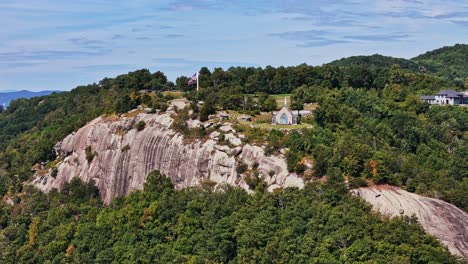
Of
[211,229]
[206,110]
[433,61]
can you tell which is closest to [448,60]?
[433,61]

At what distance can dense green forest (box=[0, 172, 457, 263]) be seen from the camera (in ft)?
148

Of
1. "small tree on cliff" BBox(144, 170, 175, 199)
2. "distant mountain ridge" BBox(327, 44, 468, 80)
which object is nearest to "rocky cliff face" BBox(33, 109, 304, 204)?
"small tree on cliff" BBox(144, 170, 175, 199)

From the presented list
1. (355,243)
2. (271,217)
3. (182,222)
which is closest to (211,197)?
(182,222)

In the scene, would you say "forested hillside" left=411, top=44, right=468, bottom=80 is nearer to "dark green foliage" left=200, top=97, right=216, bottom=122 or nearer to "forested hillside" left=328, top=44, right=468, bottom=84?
"forested hillside" left=328, top=44, right=468, bottom=84

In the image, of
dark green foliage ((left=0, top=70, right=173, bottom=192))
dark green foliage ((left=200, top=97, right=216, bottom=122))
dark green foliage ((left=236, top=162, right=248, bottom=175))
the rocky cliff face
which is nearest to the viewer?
dark green foliage ((left=236, top=162, right=248, bottom=175))

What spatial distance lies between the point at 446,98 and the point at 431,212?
3727 cm

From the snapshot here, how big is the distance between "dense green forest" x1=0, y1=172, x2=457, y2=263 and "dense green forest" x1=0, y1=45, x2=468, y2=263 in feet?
0.39

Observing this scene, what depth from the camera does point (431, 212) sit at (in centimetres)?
4831

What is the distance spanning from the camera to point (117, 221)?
62.0 meters

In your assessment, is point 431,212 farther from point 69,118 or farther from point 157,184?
point 69,118

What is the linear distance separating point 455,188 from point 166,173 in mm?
30307

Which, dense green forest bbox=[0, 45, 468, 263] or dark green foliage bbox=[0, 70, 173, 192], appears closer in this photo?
dense green forest bbox=[0, 45, 468, 263]

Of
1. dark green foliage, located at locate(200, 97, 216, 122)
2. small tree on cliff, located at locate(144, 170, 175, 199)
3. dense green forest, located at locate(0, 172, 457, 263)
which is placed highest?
dark green foliage, located at locate(200, 97, 216, 122)

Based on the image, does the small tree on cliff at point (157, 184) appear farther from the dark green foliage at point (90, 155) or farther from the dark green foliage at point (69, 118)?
the dark green foliage at point (69, 118)
